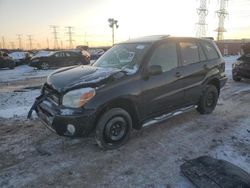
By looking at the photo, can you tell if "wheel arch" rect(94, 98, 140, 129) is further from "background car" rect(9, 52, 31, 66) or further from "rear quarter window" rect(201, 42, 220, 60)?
"background car" rect(9, 52, 31, 66)

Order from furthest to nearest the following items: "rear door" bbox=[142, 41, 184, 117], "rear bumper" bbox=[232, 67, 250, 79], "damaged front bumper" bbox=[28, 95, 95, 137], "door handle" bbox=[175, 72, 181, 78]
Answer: "rear bumper" bbox=[232, 67, 250, 79] < "door handle" bbox=[175, 72, 181, 78] < "rear door" bbox=[142, 41, 184, 117] < "damaged front bumper" bbox=[28, 95, 95, 137]

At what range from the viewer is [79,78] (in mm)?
4602

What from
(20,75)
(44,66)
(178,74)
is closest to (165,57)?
(178,74)

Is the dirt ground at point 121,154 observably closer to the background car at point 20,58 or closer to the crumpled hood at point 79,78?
the crumpled hood at point 79,78

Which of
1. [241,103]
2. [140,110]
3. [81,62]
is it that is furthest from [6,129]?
[81,62]

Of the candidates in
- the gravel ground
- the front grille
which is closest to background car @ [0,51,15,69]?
the gravel ground

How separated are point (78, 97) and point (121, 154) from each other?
1199 millimetres

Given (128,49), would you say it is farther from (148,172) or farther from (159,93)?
(148,172)

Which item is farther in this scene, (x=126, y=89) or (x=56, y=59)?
(x=56, y=59)

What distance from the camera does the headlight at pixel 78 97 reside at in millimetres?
4219

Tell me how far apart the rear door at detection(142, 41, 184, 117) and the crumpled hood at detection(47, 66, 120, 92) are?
0.71 metres

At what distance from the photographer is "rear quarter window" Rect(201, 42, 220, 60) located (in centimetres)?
652

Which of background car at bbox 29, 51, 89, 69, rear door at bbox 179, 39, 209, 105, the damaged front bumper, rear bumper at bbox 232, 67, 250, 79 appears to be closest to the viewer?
the damaged front bumper

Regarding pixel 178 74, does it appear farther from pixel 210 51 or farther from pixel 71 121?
pixel 71 121
